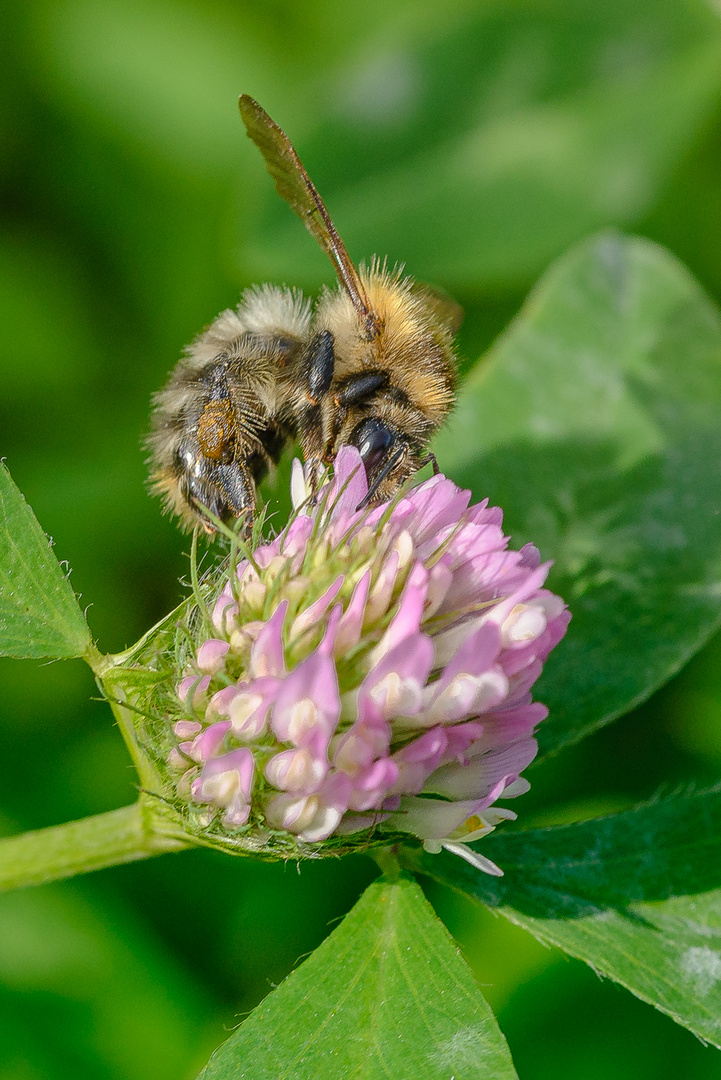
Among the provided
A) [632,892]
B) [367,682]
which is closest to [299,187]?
[367,682]

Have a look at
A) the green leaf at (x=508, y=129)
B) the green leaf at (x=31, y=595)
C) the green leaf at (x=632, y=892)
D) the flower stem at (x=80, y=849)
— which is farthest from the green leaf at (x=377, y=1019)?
the green leaf at (x=508, y=129)

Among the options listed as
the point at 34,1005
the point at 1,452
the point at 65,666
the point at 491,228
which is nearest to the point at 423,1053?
the point at 34,1005

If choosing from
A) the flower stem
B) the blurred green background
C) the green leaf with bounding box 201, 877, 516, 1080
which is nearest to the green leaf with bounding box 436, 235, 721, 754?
the blurred green background

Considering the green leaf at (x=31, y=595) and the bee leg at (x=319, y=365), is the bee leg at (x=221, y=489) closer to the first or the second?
the bee leg at (x=319, y=365)

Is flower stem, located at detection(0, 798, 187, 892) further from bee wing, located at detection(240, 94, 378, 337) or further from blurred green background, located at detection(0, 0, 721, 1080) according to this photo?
blurred green background, located at detection(0, 0, 721, 1080)

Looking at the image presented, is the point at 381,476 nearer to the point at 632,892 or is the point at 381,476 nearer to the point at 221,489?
the point at 221,489

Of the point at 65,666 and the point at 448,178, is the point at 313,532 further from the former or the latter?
the point at 448,178
